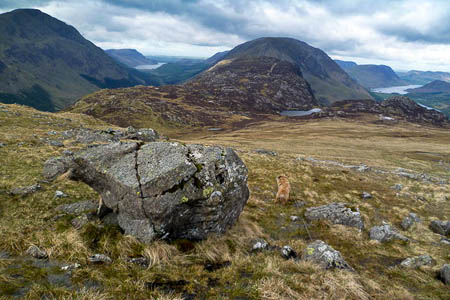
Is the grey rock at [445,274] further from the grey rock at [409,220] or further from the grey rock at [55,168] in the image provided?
the grey rock at [55,168]

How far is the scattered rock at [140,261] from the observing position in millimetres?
9156

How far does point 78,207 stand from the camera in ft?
41.7

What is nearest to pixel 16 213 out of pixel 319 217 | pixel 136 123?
pixel 319 217

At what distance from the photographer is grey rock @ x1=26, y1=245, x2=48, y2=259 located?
27.6ft

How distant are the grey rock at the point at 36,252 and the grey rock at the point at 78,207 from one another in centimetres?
368

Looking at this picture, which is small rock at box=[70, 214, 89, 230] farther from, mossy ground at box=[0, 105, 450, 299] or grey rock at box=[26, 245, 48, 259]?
→ grey rock at box=[26, 245, 48, 259]

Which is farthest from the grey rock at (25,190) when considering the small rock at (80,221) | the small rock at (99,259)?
the small rock at (99,259)

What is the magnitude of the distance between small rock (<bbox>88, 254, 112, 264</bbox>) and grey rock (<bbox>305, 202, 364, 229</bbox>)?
14345 mm

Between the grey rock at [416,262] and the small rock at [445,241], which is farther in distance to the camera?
the small rock at [445,241]

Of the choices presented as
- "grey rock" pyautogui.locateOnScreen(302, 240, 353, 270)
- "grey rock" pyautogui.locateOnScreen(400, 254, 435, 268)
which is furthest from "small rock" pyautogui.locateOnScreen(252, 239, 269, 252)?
"grey rock" pyautogui.locateOnScreen(400, 254, 435, 268)

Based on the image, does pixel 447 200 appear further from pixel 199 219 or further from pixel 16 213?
pixel 16 213

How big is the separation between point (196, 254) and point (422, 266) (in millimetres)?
11855

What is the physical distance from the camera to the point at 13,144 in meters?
23.8

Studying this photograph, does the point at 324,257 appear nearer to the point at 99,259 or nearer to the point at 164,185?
the point at 164,185
